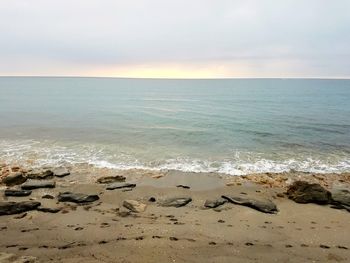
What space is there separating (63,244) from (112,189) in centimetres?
569

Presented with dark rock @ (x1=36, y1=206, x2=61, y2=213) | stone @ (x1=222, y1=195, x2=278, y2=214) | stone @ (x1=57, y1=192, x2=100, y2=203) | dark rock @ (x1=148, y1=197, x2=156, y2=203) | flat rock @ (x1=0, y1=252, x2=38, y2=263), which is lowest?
dark rock @ (x1=148, y1=197, x2=156, y2=203)

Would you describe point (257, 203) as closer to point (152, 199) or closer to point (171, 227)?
point (171, 227)

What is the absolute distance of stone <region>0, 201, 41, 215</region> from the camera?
1027cm

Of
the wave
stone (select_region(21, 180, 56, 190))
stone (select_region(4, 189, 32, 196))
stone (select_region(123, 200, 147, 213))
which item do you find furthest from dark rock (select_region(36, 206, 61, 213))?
the wave

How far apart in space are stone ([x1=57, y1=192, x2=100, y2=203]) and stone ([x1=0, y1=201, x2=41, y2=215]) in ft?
3.93

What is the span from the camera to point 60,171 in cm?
1652

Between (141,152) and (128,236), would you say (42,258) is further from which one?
(141,152)

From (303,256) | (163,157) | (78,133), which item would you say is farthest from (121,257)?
(78,133)

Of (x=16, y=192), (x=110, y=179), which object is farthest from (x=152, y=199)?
(x=16, y=192)

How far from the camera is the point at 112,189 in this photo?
13750 mm

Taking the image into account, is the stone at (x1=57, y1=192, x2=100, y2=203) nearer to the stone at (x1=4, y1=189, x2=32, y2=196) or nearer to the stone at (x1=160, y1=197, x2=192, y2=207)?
the stone at (x1=4, y1=189, x2=32, y2=196)

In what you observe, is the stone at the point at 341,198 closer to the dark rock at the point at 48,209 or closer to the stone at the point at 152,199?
the stone at the point at 152,199

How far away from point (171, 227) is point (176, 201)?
107 inches

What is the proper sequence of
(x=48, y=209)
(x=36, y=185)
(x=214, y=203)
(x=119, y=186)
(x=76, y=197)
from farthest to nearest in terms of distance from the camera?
(x=119, y=186) < (x=36, y=185) < (x=76, y=197) < (x=214, y=203) < (x=48, y=209)
